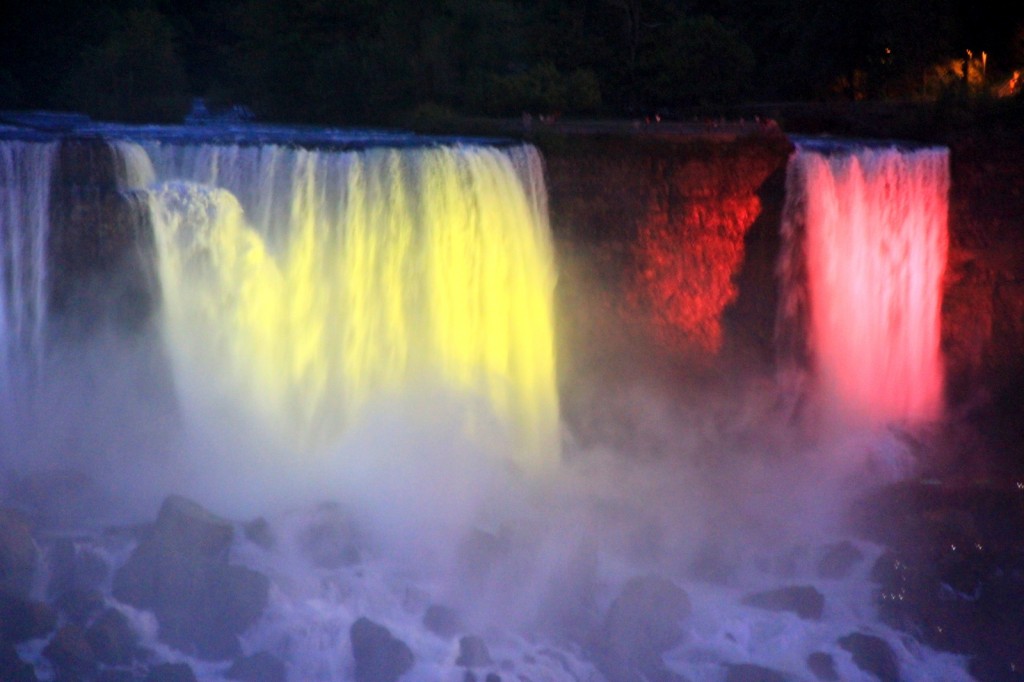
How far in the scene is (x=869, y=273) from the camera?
643 inches

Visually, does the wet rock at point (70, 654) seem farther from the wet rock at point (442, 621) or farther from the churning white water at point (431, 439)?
the wet rock at point (442, 621)

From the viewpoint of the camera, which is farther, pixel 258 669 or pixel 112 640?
pixel 258 669

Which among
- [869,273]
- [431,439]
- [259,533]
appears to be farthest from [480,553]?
[869,273]

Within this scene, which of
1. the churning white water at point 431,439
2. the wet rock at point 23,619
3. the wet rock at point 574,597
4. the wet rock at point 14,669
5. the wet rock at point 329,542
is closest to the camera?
the wet rock at point 14,669

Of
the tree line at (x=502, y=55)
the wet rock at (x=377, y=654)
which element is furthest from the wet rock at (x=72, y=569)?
the tree line at (x=502, y=55)

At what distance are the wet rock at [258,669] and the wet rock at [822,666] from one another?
5018 mm

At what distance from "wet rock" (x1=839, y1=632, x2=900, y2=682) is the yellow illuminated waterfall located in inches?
173

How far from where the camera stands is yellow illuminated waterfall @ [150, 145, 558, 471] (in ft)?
44.2

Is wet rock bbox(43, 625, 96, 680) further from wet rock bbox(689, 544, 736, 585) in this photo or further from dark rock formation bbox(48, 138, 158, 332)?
wet rock bbox(689, 544, 736, 585)

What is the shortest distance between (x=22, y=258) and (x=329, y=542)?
14.6 ft

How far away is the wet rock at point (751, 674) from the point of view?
37.9 ft

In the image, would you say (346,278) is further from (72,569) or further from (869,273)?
(869,273)

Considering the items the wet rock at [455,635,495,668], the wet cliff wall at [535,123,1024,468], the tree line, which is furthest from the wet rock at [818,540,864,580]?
the tree line

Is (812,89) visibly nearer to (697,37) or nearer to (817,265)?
(697,37)
